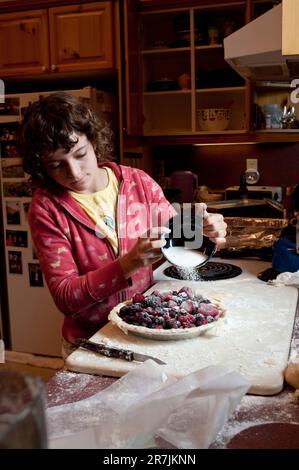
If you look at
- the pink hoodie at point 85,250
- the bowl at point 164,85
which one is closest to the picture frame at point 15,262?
the bowl at point 164,85

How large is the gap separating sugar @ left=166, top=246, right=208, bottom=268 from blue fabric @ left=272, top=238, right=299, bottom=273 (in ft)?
1.27

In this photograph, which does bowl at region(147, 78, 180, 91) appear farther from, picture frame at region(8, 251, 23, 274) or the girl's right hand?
the girl's right hand

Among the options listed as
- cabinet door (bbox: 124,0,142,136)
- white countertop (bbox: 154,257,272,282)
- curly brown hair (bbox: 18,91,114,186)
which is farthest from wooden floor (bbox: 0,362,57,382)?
curly brown hair (bbox: 18,91,114,186)

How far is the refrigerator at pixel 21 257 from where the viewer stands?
278cm

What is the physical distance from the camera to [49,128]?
1212 millimetres

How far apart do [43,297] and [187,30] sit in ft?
6.06

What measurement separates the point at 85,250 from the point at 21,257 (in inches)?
64.9

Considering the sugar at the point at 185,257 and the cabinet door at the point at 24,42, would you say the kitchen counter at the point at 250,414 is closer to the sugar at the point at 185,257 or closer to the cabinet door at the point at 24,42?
the sugar at the point at 185,257

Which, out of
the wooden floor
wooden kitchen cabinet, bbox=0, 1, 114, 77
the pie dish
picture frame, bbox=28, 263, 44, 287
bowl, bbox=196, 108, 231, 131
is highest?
wooden kitchen cabinet, bbox=0, 1, 114, 77

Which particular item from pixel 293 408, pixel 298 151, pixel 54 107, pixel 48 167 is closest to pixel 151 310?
pixel 293 408

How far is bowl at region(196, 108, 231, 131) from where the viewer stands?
2.88 m

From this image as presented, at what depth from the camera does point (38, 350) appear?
290 cm

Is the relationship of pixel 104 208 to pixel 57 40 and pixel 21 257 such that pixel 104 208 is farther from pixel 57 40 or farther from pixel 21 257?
pixel 57 40
